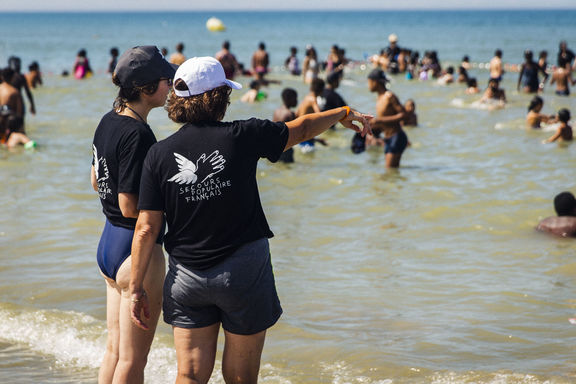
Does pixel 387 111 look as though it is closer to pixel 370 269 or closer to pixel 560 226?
pixel 560 226

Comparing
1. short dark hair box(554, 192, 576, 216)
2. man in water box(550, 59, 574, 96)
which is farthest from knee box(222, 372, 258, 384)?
man in water box(550, 59, 574, 96)

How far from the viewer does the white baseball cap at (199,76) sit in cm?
280

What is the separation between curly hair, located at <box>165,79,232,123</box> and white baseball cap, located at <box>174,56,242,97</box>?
0.05 ft

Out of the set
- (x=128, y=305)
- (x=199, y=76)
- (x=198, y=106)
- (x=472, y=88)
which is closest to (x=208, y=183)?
(x=198, y=106)

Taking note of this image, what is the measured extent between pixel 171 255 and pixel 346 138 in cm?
1170

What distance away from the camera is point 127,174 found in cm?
296

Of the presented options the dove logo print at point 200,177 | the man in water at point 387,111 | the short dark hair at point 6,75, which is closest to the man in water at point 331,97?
the man in water at point 387,111

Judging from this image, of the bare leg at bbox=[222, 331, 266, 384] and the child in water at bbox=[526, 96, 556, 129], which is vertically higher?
the child in water at bbox=[526, 96, 556, 129]

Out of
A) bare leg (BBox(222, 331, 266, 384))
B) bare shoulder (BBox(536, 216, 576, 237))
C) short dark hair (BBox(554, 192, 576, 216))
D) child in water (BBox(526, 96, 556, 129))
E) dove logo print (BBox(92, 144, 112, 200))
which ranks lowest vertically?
bare shoulder (BBox(536, 216, 576, 237))

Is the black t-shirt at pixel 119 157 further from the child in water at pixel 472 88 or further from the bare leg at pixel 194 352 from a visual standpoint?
the child in water at pixel 472 88

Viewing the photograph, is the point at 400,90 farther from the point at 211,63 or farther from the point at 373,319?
the point at 211,63

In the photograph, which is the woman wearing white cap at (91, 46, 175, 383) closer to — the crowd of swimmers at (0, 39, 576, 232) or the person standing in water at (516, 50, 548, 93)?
the crowd of swimmers at (0, 39, 576, 232)

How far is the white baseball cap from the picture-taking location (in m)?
2.80

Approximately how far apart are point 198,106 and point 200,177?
0.93ft
